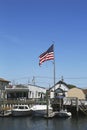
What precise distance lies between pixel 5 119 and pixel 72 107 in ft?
49.6

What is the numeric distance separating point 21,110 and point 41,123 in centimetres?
1130

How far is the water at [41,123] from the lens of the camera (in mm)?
56422

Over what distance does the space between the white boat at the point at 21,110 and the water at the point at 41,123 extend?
2.81 meters

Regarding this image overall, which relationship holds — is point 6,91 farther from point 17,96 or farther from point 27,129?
point 27,129

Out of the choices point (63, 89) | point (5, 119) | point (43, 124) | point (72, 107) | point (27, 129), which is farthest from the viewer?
point (63, 89)

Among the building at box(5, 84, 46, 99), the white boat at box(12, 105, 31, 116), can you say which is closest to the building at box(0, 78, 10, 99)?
the building at box(5, 84, 46, 99)

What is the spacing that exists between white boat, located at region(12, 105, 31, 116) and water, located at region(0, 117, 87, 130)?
2805mm

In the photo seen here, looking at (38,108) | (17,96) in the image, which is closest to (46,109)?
(38,108)

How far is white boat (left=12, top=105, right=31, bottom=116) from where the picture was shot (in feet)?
235

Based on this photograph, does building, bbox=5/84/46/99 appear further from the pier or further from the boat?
the boat

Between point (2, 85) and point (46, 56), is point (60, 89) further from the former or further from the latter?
point (46, 56)

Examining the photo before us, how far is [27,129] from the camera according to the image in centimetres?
5466

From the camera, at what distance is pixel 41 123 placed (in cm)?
6194

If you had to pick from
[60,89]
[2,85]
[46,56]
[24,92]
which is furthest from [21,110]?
[60,89]
